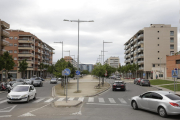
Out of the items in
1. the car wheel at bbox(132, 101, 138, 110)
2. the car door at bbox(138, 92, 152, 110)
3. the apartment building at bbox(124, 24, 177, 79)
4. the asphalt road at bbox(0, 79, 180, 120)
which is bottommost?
the asphalt road at bbox(0, 79, 180, 120)

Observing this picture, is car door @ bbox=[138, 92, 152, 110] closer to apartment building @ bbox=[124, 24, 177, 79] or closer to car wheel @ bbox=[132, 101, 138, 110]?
car wheel @ bbox=[132, 101, 138, 110]

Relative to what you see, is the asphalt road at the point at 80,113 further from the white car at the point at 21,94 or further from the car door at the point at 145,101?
the white car at the point at 21,94

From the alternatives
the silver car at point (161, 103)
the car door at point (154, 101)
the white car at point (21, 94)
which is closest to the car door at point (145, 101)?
the silver car at point (161, 103)

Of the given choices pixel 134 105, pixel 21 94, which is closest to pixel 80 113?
pixel 134 105

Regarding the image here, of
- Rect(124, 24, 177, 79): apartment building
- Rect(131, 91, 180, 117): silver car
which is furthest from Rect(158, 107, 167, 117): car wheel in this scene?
Rect(124, 24, 177, 79): apartment building

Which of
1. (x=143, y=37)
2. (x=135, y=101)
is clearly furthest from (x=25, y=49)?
(x=135, y=101)

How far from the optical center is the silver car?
393 inches

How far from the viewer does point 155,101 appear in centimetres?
1108

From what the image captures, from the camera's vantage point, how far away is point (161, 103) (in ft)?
34.8

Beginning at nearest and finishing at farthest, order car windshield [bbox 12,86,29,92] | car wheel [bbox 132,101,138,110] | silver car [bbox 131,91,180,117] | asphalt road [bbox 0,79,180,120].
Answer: silver car [bbox 131,91,180,117]
asphalt road [bbox 0,79,180,120]
car wheel [bbox 132,101,138,110]
car windshield [bbox 12,86,29,92]

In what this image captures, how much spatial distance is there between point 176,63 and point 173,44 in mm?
27477

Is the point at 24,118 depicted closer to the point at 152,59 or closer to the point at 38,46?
the point at 152,59

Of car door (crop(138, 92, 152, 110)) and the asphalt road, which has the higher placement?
car door (crop(138, 92, 152, 110))

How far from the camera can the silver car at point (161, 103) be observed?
9.99 metres
